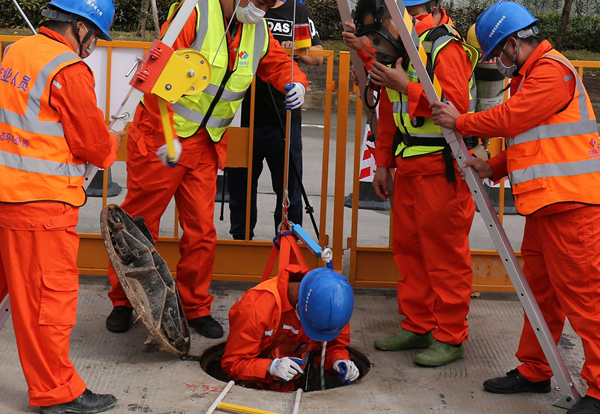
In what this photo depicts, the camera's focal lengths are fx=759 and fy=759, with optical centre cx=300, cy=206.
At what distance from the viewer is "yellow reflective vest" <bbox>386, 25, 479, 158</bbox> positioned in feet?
13.0

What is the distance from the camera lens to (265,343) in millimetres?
4074

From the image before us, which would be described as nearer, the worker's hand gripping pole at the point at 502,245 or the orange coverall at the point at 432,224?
the worker's hand gripping pole at the point at 502,245

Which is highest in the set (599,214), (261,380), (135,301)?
(599,214)

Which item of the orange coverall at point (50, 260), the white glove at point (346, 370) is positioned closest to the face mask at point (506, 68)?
the white glove at point (346, 370)

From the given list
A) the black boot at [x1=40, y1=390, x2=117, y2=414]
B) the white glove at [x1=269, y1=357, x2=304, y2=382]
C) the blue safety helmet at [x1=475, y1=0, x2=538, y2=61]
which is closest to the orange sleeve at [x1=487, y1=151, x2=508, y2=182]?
the blue safety helmet at [x1=475, y1=0, x2=538, y2=61]

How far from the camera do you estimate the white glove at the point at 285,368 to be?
3836 millimetres

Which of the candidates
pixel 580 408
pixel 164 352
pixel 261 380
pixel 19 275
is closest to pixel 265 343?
pixel 261 380

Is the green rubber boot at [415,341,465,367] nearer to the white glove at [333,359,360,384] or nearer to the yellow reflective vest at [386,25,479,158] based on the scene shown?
the white glove at [333,359,360,384]

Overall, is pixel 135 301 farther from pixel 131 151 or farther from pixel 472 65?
pixel 472 65

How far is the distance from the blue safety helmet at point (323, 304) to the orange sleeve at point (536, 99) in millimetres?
1092

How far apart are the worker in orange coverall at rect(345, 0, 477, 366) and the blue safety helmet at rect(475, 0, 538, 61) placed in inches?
10.2

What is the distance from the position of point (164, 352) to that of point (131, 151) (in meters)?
1.20

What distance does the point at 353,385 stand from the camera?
4051 mm

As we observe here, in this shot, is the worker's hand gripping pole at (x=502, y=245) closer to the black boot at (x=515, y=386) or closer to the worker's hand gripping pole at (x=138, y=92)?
the black boot at (x=515, y=386)
